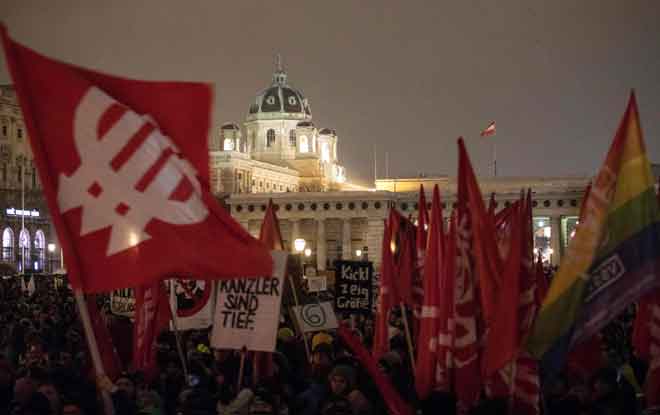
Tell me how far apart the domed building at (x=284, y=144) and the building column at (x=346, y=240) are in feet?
49.7

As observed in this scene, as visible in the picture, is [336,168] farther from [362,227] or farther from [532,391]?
[532,391]

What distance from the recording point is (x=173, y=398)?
372 inches

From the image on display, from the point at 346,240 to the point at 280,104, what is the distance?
30241 millimetres

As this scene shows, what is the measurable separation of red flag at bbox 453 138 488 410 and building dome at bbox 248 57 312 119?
103575mm

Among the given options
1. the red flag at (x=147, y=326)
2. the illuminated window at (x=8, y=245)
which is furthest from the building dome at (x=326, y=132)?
the red flag at (x=147, y=326)

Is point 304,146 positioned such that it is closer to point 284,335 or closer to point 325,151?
point 325,151

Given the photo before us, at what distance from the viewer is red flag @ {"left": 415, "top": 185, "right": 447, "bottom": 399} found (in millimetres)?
9031

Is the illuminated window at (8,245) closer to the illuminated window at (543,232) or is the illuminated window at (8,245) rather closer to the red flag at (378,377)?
the illuminated window at (543,232)

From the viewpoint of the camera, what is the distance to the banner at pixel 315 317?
11.2 m

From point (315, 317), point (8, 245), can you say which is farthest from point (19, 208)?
point (315, 317)

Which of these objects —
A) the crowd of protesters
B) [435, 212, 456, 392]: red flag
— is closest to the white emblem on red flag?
the crowd of protesters

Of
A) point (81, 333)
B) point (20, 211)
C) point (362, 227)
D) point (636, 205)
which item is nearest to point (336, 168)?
point (362, 227)

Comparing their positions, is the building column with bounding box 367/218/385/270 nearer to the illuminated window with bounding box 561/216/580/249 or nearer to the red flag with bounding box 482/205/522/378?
the illuminated window with bounding box 561/216/580/249

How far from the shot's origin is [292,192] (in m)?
91.4
